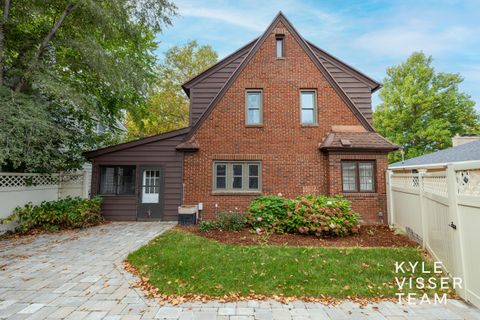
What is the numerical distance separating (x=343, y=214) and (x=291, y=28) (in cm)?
778

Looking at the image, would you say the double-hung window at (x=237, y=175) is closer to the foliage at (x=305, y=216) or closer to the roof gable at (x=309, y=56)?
the foliage at (x=305, y=216)

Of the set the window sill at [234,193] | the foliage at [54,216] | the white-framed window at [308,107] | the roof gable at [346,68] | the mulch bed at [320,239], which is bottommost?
the mulch bed at [320,239]

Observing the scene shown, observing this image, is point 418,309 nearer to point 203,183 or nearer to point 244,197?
point 244,197

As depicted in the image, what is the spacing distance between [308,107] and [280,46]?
292 centimetres

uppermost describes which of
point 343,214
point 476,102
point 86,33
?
point 476,102

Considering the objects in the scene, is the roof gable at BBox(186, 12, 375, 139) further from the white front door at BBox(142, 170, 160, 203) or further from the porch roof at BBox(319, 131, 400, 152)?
the white front door at BBox(142, 170, 160, 203)

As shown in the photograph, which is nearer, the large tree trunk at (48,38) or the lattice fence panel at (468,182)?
the lattice fence panel at (468,182)

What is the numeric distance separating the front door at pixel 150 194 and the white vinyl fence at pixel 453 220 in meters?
8.54

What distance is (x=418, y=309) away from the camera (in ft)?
10.3

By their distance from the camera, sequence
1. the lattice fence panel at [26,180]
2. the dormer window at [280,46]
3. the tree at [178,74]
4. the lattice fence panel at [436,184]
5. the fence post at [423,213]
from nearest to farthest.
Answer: the lattice fence panel at [436,184], the fence post at [423,213], the lattice fence panel at [26,180], the dormer window at [280,46], the tree at [178,74]

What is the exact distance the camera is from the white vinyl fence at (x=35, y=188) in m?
7.25

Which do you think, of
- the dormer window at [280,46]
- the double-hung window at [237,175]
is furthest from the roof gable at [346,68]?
the double-hung window at [237,175]

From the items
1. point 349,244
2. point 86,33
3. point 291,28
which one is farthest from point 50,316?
point 291,28

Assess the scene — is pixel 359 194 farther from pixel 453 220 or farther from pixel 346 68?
pixel 346 68
